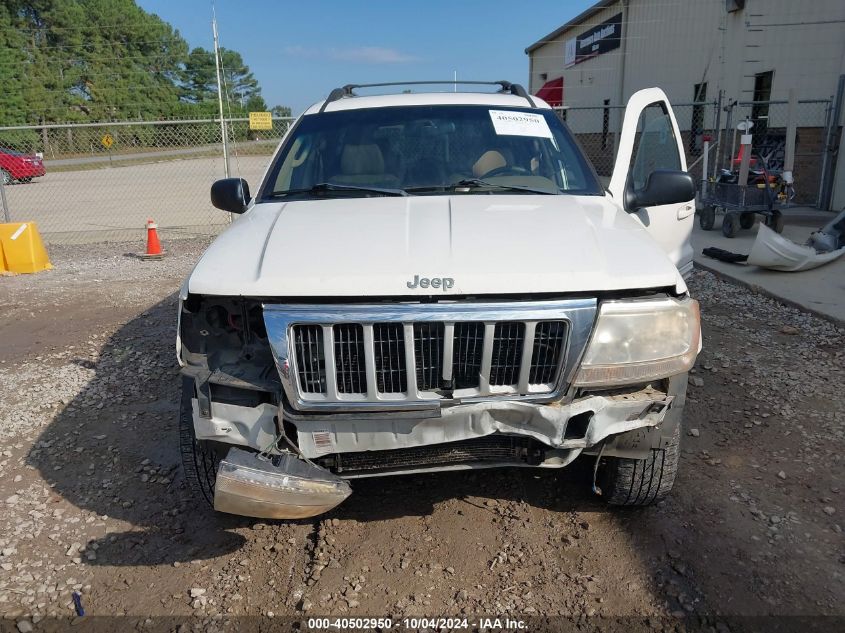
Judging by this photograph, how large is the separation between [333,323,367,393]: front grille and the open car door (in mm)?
1850

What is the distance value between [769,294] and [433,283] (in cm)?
570

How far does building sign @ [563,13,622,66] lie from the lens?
21250 mm

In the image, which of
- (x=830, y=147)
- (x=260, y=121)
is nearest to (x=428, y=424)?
(x=260, y=121)

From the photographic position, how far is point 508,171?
3.77 metres

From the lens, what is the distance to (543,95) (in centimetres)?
2770

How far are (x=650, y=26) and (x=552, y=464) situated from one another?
1925cm

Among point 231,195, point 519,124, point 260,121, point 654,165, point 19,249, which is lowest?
point 19,249

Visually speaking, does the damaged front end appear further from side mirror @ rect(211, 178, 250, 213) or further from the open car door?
side mirror @ rect(211, 178, 250, 213)

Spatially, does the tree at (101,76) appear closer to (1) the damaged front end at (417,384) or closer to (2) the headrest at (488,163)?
(2) the headrest at (488,163)

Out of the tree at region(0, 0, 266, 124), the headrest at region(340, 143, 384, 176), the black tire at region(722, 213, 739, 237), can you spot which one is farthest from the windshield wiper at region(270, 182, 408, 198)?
the tree at region(0, 0, 266, 124)

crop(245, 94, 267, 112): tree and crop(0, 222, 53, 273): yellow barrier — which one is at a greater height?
crop(245, 94, 267, 112): tree

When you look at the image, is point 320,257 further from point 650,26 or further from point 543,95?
point 543,95

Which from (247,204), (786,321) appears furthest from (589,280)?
(786,321)

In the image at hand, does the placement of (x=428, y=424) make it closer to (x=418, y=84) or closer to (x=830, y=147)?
(x=418, y=84)
